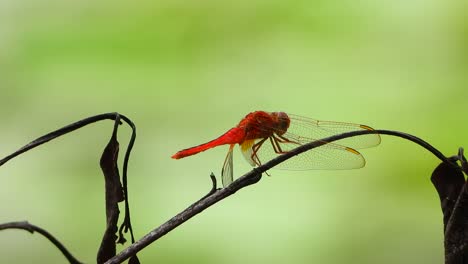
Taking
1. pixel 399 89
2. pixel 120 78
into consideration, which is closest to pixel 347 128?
pixel 399 89

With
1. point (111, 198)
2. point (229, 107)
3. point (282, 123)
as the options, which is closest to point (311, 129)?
point (282, 123)

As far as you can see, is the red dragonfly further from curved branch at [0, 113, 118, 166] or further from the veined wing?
curved branch at [0, 113, 118, 166]

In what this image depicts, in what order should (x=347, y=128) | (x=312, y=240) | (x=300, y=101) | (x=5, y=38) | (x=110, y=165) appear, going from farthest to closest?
1. (x=5, y=38)
2. (x=300, y=101)
3. (x=312, y=240)
4. (x=347, y=128)
5. (x=110, y=165)

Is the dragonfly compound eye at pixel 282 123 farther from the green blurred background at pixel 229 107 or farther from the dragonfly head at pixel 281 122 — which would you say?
the green blurred background at pixel 229 107

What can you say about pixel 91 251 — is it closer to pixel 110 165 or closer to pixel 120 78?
pixel 120 78

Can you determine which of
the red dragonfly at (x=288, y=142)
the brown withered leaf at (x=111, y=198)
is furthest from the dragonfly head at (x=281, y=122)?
the brown withered leaf at (x=111, y=198)

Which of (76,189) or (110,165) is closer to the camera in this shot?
(110,165)

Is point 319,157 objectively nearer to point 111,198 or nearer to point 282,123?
point 282,123
